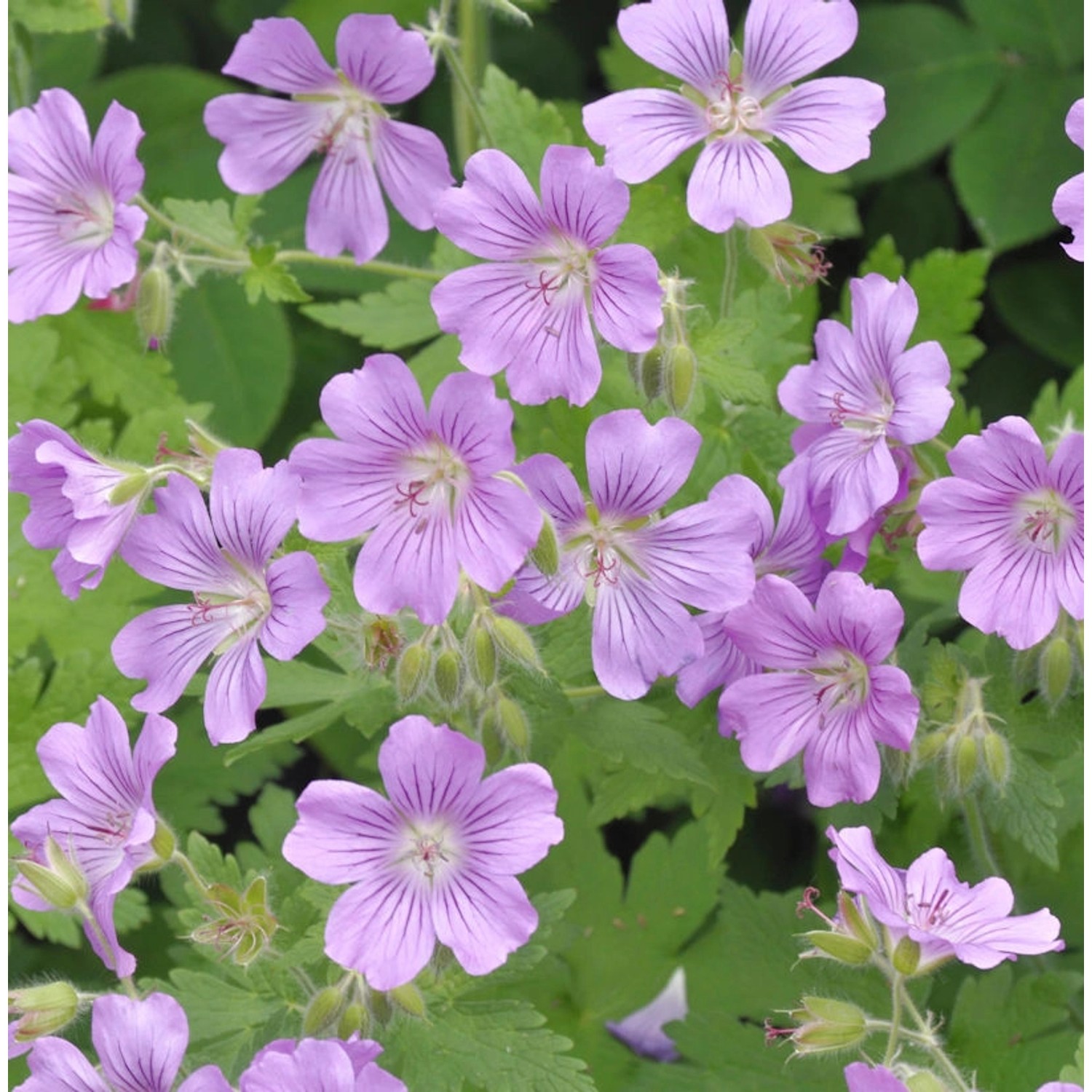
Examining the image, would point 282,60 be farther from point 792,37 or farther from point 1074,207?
point 1074,207

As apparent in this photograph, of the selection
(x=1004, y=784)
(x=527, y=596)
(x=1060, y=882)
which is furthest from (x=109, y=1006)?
(x=1060, y=882)

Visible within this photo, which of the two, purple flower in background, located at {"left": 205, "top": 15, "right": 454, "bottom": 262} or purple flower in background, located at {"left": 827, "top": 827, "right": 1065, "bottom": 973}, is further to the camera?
purple flower in background, located at {"left": 205, "top": 15, "right": 454, "bottom": 262}

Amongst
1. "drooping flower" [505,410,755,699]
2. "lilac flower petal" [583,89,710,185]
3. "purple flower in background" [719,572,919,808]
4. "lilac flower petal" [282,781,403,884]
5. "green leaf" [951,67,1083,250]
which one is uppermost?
"green leaf" [951,67,1083,250]

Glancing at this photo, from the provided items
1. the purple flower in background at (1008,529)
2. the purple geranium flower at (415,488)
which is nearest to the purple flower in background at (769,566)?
the purple flower in background at (1008,529)

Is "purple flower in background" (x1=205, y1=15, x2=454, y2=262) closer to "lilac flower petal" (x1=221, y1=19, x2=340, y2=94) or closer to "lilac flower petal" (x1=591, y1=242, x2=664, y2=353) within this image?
"lilac flower petal" (x1=221, y1=19, x2=340, y2=94)

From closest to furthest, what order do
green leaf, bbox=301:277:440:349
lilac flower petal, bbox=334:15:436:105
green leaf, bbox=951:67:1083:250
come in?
lilac flower petal, bbox=334:15:436:105 < green leaf, bbox=301:277:440:349 < green leaf, bbox=951:67:1083:250

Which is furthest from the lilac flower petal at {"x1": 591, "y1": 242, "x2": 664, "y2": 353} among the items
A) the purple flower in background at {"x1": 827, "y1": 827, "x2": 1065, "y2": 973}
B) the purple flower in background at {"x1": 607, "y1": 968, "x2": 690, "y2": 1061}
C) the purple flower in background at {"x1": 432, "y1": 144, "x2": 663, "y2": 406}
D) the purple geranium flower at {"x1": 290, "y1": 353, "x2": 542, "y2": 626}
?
the purple flower in background at {"x1": 607, "y1": 968, "x2": 690, "y2": 1061}

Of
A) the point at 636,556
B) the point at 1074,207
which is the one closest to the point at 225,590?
the point at 636,556
